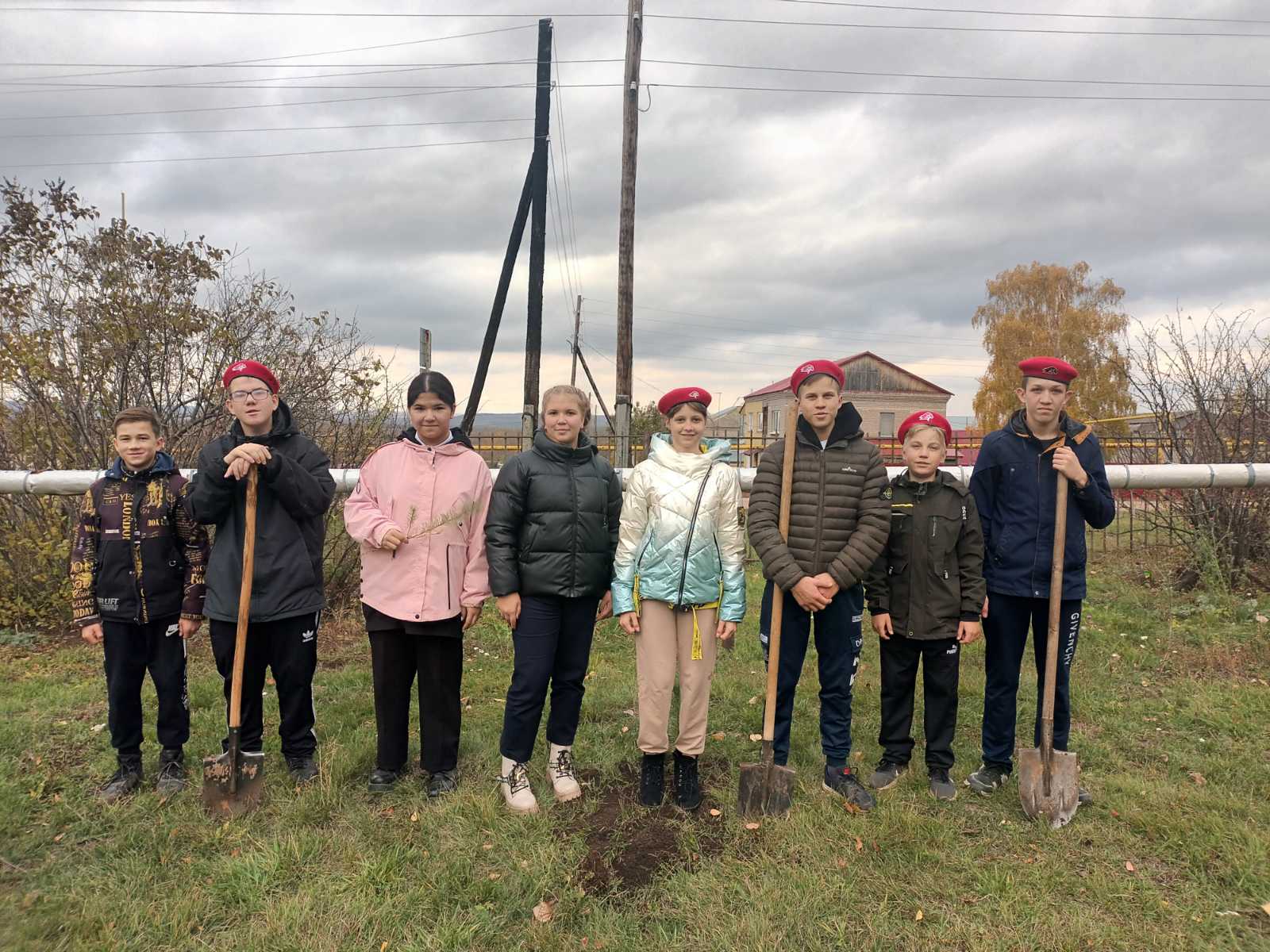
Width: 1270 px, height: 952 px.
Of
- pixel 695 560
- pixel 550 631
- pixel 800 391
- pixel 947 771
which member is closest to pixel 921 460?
pixel 800 391

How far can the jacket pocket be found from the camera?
3.37 metres

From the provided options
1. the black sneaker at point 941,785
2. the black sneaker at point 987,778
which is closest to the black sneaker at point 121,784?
the black sneaker at point 941,785

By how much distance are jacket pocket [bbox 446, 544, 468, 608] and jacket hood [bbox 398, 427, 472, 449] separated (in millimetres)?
500

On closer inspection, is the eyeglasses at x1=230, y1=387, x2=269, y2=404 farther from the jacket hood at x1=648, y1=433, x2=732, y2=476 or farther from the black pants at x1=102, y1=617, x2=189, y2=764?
the jacket hood at x1=648, y1=433, x2=732, y2=476

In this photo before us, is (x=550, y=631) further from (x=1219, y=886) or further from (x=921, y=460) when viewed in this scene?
(x=1219, y=886)

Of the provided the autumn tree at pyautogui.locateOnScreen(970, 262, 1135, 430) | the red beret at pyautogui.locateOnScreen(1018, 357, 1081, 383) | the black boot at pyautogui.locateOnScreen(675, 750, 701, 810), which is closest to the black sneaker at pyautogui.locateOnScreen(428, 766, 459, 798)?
the black boot at pyautogui.locateOnScreen(675, 750, 701, 810)

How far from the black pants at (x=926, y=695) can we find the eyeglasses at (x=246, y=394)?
313cm

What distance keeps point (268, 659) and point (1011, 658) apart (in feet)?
11.7

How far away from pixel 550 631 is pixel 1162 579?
6.99 metres

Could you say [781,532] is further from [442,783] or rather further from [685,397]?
[442,783]

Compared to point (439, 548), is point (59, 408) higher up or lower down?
higher up

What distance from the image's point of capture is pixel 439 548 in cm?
338

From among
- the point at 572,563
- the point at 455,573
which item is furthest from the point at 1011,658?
the point at 455,573

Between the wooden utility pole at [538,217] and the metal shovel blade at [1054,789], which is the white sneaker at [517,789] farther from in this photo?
the wooden utility pole at [538,217]
